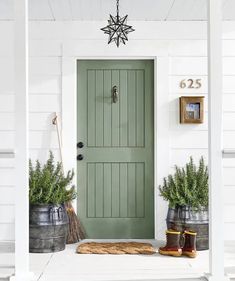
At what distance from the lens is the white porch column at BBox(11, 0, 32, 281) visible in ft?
12.6

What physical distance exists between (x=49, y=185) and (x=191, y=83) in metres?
1.89

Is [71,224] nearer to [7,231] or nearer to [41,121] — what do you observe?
[7,231]

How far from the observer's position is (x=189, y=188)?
A: 5.39 m

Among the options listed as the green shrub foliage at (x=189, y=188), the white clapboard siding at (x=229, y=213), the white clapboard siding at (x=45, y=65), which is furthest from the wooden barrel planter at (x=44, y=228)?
the white clapboard siding at (x=229, y=213)

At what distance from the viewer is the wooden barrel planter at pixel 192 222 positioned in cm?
526

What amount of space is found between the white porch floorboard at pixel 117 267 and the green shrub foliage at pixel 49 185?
526 mm

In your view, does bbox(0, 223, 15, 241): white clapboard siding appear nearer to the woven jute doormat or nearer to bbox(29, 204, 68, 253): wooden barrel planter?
bbox(29, 204, 68, 253): wooden barrel planter

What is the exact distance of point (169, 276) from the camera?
4086 millimetres

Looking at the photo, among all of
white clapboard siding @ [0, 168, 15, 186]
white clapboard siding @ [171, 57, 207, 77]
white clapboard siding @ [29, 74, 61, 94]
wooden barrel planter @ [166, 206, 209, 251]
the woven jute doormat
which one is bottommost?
the woven jute doormat

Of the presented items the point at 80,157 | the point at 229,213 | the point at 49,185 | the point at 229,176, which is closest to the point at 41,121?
the point at 80,157

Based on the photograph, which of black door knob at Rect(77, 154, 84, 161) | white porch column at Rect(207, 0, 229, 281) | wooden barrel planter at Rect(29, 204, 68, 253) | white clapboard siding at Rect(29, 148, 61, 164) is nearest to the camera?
white porch column at Rect(207, 0, 229, 281)

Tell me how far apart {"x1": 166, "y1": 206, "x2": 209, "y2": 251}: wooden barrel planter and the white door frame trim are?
48cm

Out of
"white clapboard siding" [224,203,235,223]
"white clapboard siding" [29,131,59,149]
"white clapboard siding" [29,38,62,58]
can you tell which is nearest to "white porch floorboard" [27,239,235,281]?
"white clapboard siding" [224,203,235,223]

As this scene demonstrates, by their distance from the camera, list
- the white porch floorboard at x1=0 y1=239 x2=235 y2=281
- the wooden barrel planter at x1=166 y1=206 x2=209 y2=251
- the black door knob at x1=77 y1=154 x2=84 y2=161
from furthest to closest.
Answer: the black door knob at x1=77 y1=154 x2=84 y2=161 → the wooden barrel planter at x1=166 y1=206 x2=209 y2=251 → the white porch floorboard at x1=0 y1=239 x2=235 y2=281
